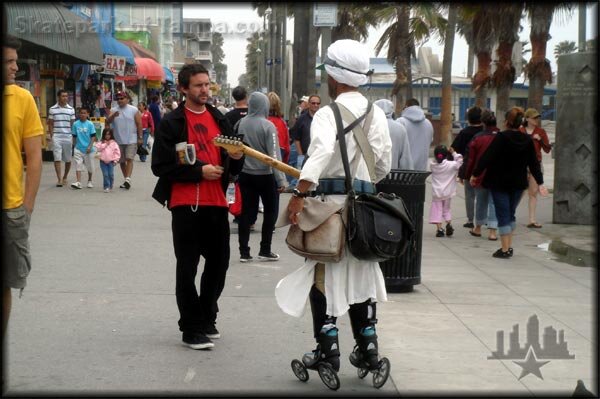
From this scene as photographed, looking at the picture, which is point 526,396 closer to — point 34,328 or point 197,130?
point 197,130

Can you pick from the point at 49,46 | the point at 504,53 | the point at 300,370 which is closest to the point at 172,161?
the point at 300,370

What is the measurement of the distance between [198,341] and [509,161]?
5566 millimetres

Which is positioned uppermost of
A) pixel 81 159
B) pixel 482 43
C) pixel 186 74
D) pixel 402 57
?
pixel 482 43

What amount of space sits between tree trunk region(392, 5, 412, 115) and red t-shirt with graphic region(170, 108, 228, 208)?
89.4 feet

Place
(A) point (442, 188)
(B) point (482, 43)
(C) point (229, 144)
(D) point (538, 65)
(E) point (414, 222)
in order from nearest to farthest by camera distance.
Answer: (C) point (229, 144)
(E) point (414, 222)
(A) point (442, 188)
(D) point (538, 65)
(B) point (482, 43)

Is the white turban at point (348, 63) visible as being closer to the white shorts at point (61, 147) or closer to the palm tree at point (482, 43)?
the white shorts at point (61, 147)

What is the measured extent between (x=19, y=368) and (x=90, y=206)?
8.50 meters

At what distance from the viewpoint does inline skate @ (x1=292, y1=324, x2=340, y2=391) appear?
16.5ft

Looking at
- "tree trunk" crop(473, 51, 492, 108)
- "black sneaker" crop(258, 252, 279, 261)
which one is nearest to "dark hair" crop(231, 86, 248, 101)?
"black sneaker" crop(258, 252, 279, 261)

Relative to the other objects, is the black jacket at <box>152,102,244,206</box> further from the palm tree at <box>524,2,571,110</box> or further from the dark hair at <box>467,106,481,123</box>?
the palm tree at <box>524,2,571,110</box>

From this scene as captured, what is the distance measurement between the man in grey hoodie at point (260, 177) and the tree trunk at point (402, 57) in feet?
77.0

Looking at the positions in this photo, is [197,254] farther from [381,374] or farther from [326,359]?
[381,374]

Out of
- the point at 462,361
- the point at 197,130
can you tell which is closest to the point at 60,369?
the point at 197,130

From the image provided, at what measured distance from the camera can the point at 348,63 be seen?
527cm
